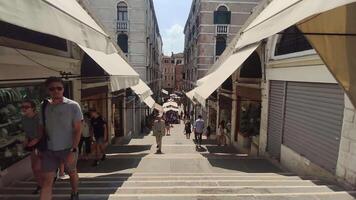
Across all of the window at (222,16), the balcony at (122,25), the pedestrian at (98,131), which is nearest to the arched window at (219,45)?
the window at (222,16)

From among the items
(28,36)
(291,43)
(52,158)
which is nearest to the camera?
(52,158)

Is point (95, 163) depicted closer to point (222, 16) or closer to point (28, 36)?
point (28, 36)

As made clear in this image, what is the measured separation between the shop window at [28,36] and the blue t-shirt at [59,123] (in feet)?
11.8

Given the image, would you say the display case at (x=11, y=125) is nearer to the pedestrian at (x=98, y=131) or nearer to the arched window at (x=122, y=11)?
the pedestrian at (x=98, y=131)

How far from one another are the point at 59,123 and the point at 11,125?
13.9 feet

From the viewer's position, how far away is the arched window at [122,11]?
3453 centimetres

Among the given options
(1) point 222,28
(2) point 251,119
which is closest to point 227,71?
(2) point 251,119

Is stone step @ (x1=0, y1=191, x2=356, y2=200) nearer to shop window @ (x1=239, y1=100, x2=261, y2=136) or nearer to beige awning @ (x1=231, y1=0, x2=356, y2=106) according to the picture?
beige awning @ (x1=231, y1=0, x2=356, y2=106)

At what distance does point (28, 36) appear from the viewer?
27.8 feet

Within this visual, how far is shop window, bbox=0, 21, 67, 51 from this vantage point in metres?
7.37

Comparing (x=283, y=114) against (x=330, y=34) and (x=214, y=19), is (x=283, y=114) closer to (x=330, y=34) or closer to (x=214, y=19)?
(x=330, y=34)

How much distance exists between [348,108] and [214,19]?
30430 millimetres

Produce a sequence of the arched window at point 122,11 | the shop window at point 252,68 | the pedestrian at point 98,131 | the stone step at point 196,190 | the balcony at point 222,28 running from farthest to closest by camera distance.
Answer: the balcony at point 222,28, the arched window at point 122,11, the shop window at point 252,68, the pedestrian at point 98,131, the stone step at point 196,190

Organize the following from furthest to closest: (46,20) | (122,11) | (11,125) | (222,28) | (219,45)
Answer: (219,45)
(222,28)
(122,11)
(11,125)
(46,20)
